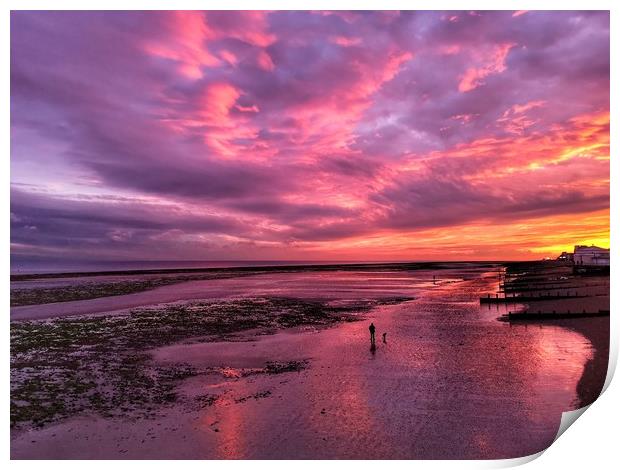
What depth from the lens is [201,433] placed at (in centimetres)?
1186

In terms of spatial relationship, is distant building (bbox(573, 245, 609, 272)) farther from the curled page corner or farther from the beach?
the curled page corner

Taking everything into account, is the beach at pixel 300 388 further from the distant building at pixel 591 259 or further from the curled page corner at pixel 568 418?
the distant building at pixel 591 259

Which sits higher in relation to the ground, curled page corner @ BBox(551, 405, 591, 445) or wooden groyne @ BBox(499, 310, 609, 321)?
wooden groyne @ BBox(499, 310, 609, 321)

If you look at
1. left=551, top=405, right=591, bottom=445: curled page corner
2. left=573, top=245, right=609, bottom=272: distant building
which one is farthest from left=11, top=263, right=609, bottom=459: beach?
left=573, top=245, right=609, bottom=272: distant building

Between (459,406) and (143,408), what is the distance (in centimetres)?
980

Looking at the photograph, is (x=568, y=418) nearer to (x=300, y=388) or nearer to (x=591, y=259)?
(x=300, y=388)

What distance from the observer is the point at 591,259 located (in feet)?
251

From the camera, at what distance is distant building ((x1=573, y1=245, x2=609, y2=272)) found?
225ft

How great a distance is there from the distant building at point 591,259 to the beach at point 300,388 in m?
50.0

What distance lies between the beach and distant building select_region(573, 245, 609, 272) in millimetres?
50011

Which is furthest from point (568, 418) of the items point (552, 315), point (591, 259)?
point (591, 259)

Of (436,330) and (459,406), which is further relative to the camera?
(436,330)

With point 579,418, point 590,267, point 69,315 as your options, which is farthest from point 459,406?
point 590,267
